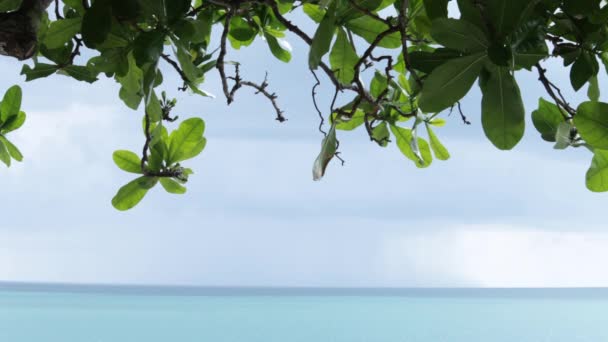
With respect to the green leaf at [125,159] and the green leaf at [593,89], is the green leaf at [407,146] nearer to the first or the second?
the green leaf at [593,89]

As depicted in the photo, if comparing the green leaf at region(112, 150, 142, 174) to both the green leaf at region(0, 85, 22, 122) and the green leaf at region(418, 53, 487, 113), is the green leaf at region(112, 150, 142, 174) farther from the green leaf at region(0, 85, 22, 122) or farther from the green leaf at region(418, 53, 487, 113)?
the green leaf at region(418, 53, 487, 113)

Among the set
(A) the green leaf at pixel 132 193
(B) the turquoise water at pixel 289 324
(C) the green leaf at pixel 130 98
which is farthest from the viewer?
(B) the turquoise water at pixel 289 324

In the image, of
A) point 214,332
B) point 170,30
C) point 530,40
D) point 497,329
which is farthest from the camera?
point 497,329

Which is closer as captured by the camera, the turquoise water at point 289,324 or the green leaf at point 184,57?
the green leaf at point 184,57

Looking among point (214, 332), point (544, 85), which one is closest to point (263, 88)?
point (544, 85)

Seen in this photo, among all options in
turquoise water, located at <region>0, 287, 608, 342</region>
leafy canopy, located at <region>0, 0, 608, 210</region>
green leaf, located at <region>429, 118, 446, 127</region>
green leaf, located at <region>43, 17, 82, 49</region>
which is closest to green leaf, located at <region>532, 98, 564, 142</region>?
leafy canopy, located at <region>0, 0, 608, 210</region>

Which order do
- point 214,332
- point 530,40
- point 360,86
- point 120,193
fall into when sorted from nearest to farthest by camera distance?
point 530,40 < point 360,86 < point 120,193 < point 214,332

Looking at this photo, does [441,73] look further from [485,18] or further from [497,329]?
[497,329]

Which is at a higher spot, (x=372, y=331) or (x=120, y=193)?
(x=120, y=193)

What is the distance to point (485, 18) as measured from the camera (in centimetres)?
75

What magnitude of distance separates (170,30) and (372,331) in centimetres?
2619

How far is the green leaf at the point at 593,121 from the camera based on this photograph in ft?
2.55

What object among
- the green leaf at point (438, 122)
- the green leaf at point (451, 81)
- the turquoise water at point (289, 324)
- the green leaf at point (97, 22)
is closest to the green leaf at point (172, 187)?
the green leaf at point (97, 22)

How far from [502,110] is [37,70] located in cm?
83
